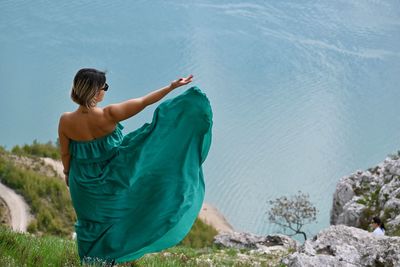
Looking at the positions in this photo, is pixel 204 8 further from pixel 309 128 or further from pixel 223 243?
pixel 223 243

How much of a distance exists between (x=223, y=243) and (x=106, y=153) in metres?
7.68

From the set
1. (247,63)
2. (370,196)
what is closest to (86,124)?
(370,196)

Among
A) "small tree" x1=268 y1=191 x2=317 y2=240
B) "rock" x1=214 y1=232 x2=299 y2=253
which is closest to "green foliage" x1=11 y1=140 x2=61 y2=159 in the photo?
"small tree" x1=268 y1=191 x2=317 y2=240

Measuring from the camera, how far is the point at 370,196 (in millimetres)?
13438

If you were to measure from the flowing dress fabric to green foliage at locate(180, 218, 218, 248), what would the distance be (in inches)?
663

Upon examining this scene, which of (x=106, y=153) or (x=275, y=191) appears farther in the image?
(x=275, y=191)

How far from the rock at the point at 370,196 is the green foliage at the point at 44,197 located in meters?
9.25

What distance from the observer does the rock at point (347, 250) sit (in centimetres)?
613

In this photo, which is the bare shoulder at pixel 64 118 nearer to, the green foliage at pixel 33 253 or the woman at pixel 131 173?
the woman at pixel 131 173

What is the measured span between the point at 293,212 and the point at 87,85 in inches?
895

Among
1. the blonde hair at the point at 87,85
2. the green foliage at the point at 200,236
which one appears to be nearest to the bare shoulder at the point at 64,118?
the blonde hair at the point at 87,85

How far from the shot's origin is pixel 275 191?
43406 millimetres

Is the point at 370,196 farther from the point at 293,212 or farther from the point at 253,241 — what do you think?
the point at 293,212

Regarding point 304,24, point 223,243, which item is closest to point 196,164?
point 223,243
